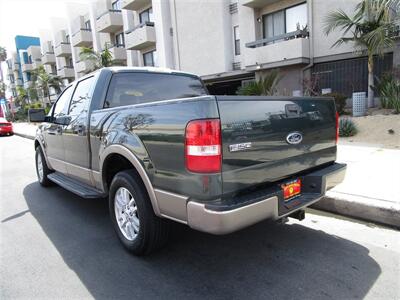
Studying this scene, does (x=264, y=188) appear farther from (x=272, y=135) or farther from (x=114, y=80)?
(x=114, y=80)

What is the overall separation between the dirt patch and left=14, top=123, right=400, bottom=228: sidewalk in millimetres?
1854

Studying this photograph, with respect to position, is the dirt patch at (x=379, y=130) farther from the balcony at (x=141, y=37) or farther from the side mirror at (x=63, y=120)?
the balcony at (x=141, y=37)

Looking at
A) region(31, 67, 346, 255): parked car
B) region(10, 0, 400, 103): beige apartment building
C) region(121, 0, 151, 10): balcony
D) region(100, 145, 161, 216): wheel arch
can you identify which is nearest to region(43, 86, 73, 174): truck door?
region(31, 67, 346, 255): parked car

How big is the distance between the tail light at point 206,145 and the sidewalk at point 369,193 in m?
2.55

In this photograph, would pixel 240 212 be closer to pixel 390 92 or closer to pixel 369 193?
pixel 369 193

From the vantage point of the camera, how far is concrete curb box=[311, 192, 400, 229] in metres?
3.73

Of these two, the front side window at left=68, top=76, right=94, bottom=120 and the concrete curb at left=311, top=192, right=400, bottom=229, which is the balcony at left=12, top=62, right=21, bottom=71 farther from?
the concrete curb at left=311, top=192, right=400, bottom=229

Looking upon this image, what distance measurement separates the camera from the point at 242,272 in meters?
2.88

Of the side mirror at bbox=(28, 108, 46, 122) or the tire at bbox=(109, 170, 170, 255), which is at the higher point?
the side mirror at bbox=(28, 108, 46, 122)

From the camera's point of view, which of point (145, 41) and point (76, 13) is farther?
point (76, 13)

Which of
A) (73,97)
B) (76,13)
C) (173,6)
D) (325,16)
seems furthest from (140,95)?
(76,13)

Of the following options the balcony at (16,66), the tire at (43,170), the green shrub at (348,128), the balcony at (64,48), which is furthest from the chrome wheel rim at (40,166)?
the balcony at (16,66)

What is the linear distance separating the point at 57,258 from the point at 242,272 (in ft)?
6.26

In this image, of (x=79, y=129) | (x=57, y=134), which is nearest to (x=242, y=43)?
(x=57, y=134)
